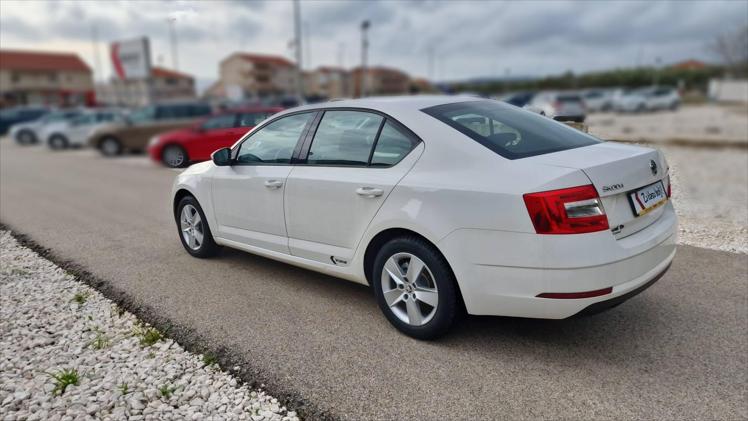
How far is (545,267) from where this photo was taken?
9.00ft

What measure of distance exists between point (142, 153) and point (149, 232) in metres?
12.8

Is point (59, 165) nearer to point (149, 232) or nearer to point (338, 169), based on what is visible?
point (149, 232)

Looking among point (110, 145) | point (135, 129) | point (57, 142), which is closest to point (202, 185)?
point (135, 129)

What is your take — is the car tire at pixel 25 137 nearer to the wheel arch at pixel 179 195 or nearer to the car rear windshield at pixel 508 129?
the wheel arch at pixel 179 195

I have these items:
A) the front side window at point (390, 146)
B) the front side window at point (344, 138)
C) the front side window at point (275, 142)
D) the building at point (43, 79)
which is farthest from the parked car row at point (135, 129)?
the building at point (43, 79)

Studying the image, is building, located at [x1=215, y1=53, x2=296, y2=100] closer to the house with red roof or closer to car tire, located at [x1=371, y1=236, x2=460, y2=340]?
the house with red roof

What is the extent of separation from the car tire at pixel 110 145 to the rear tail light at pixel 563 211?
1704 cm

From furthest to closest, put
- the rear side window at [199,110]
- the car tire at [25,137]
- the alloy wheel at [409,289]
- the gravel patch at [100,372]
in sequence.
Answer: the car tire at [25,137] → the rear side window at [199,110] → the alloy wheel at [409,289] → the gravel patch at [100,372]

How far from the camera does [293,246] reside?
4.03m

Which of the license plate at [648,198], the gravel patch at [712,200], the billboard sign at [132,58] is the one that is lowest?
the gravel patch at [712,200]

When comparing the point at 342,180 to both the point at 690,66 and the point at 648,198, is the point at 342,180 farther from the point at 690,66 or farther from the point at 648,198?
the point at 690,66

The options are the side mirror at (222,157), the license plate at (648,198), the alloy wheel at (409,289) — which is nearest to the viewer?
the license plate at (648,198)

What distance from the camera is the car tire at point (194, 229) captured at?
4.99 m

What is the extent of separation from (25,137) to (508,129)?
81.0 feet
